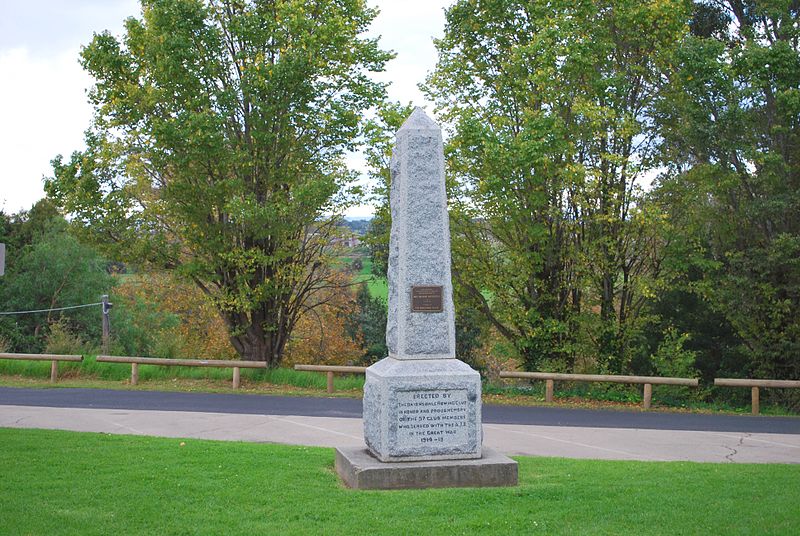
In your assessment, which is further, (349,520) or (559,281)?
(559,281)

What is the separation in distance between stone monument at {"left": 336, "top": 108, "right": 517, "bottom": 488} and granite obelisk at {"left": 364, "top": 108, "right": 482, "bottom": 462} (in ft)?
0.03

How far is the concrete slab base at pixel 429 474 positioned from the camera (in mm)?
7898

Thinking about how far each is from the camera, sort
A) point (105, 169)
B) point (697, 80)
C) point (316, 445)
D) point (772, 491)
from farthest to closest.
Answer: point (105, 169)
point (697, 80)
point (316, 445)
point (772, 491)

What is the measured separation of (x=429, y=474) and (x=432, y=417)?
58 cm

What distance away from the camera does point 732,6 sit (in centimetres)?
2095

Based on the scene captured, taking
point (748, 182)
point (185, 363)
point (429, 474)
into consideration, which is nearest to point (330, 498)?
point (429, 474)

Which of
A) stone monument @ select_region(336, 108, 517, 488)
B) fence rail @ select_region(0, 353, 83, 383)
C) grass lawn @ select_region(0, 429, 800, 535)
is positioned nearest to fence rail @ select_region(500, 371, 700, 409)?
grass lawn @ select_region(0, 429, 800, 535)

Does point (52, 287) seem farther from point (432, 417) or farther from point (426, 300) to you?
point (432, 417)

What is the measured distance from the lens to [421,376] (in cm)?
825

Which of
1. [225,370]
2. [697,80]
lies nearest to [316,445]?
[225,370]

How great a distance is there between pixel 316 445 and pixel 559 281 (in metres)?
11.1

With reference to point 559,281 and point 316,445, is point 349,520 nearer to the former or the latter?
point 316,445

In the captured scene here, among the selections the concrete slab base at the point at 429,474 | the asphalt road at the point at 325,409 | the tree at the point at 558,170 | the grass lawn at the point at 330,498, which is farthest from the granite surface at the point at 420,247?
the tree at the point at 558,170

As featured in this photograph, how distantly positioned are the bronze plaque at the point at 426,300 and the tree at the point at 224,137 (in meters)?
10.6
